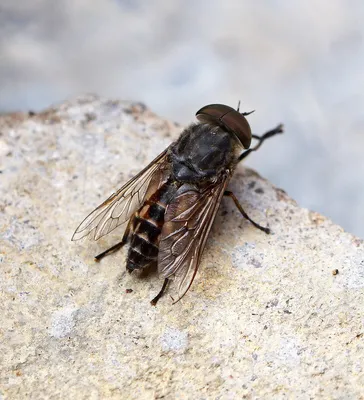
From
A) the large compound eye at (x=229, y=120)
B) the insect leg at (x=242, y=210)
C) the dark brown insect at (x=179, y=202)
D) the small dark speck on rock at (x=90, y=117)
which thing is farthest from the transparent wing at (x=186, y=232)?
the small dark speck on rock at (x=90, y=117)

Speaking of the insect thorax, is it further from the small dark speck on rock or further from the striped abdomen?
the small dark speck on rock

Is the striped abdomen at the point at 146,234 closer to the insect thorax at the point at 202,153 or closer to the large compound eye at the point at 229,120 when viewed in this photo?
the insect thorax at the point at 202,153

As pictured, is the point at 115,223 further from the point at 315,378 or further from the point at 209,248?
the point at 315,378

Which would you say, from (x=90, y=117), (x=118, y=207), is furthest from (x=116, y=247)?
(x=90, y=117)

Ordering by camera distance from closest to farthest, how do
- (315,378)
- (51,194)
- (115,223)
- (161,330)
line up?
(315,378) < (161,330) < (115,223) < (51,194)

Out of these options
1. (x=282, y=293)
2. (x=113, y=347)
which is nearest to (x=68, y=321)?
(x=113, y=347)

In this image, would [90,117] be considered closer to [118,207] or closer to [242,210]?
[118,207]
